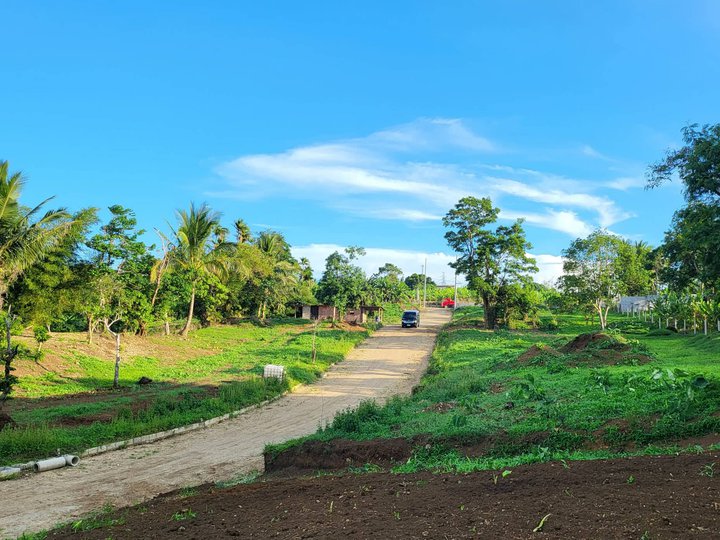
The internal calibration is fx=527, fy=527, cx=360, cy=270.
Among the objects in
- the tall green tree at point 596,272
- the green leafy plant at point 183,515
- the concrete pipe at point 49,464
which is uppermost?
the tall green tree at point 596,272

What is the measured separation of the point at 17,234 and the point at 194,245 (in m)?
16.1

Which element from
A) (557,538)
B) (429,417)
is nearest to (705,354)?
(429,417)

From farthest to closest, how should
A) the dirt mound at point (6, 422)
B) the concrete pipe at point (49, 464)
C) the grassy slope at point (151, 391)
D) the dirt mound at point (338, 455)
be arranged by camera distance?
the dirt mound at point (6, 422)
the grassy slope at point (151, 391)
the concrete pipe at point (49, 464)
the dirt mound at point (338, 455)

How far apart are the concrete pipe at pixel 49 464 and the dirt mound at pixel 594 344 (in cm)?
1758

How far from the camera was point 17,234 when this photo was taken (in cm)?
2102

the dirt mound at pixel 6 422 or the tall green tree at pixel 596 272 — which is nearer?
the dirt mound at pixel 6 422

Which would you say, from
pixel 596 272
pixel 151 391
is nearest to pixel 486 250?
pixel 596 272

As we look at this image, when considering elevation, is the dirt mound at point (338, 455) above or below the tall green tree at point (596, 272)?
below

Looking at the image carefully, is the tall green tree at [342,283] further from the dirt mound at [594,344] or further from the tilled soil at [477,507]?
the tilled soil at [477,507]

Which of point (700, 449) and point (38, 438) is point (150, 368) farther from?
point (700, 449)

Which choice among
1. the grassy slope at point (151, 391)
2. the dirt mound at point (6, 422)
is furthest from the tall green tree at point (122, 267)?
the dirt mound at point (6, 422)

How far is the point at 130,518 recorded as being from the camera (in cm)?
622

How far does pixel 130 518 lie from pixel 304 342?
87.7 ft

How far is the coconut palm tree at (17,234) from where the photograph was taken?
20812mm
